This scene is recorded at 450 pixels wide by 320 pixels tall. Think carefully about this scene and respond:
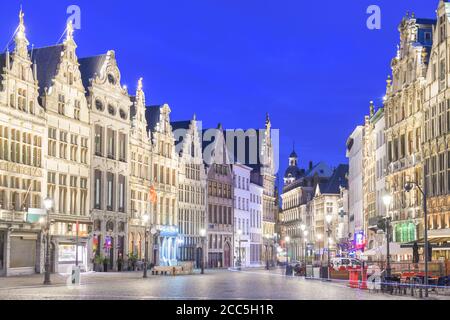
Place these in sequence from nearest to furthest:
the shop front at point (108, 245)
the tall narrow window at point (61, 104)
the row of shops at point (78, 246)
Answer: the row of shops at point (78, 246) → the tall narrow window at point (61, 104) → the shop front at point (108, 245)

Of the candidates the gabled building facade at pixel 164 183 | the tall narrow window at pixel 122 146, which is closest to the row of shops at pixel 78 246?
the gabled building facade at pixel 164 183

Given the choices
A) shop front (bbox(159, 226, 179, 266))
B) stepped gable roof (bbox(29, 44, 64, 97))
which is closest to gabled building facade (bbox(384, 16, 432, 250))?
shop front (bbox(159, 226, 179, 266))

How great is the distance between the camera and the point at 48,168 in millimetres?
66312

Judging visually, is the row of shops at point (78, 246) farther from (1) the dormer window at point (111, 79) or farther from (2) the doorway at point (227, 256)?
(2) the doorway at point (227, 256)

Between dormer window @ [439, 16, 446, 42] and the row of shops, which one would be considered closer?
dormer window @ [439, 16, 446, 42]

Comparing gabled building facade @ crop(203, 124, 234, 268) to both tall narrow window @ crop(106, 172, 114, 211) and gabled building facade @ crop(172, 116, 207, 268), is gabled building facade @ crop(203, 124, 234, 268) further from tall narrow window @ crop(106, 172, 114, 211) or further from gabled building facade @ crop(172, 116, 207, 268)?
tall narrow window @ crop(106, 172, 114, 211)

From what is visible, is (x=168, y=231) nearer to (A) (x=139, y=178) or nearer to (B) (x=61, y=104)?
(A) (x=139, y=178)

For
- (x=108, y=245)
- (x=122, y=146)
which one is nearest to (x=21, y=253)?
(x=108, y=245)

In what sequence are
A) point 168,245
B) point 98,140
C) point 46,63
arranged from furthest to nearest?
point 168,245 → point 98,140 → point 46,63

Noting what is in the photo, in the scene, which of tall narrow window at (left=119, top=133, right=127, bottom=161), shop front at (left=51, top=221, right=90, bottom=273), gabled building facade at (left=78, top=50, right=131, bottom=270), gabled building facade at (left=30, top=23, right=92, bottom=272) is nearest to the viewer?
shop front at (left=51, top=221, right=90, bottom=273)

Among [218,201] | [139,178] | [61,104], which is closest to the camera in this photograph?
[61,104]

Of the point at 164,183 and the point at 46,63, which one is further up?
the point at 46,63
